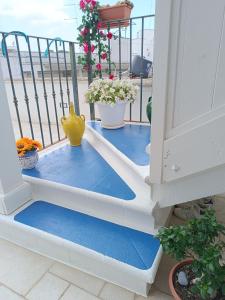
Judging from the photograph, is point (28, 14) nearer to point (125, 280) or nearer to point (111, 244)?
point (111, 244)

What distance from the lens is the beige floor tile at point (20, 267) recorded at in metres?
1.09

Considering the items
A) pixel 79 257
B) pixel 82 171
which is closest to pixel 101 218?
pixel 79 257

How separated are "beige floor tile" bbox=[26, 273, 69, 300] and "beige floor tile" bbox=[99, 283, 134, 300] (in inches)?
7.8

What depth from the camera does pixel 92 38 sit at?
86.1 inches

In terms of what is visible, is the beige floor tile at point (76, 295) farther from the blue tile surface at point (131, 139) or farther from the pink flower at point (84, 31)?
the pink flower at point (84, 31)

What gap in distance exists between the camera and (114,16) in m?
2.09

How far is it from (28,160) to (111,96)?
920 millimetres

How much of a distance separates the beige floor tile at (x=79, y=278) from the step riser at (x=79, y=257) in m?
0.02

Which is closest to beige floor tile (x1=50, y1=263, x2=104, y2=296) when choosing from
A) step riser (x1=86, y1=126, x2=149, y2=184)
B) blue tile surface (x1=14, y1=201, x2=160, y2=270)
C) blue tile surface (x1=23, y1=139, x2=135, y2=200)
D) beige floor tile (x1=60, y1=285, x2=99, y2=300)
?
beige floor tile (x1=60, y1=285, x2=99, y2=300)

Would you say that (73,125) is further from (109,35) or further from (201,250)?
(201,250)

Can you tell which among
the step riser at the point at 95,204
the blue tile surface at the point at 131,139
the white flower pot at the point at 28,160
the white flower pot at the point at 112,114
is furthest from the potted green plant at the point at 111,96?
the step riser at the point at 95,204

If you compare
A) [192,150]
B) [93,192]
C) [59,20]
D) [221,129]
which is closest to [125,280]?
[93,192]

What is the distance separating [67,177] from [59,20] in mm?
2213

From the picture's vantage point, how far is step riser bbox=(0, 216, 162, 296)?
0.99 metres
